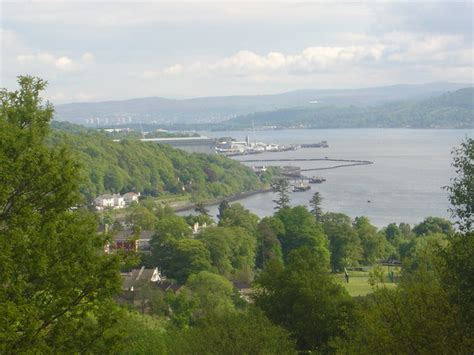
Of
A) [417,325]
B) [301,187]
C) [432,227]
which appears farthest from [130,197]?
[417,325]

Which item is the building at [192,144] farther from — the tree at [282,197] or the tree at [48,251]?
the tree at [48,251]

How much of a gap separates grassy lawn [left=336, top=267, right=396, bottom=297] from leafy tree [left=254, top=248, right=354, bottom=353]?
15.4 feet

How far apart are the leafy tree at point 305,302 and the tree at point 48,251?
4550mm

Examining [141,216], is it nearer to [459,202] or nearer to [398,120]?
[459,202]

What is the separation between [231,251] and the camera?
1655cm

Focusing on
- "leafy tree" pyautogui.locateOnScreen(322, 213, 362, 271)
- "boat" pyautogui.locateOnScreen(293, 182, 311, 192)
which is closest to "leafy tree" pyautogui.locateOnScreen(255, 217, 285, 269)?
"leafy tree" pyautogui.locateOnScreen(322, 213, 362, 271)

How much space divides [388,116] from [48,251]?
415ft

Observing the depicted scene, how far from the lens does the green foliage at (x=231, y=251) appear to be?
1597 cm

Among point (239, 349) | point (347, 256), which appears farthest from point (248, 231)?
point (239, 349)

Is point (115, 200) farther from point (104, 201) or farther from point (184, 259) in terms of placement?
point (184, 259)

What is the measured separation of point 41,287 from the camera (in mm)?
2928

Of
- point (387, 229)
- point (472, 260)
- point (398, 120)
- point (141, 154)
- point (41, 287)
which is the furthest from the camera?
point (398, 120)

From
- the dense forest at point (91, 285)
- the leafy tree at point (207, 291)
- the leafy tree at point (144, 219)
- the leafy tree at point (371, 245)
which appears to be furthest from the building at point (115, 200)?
the dense forest at point (91, 285)

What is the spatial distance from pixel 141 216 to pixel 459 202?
779 inches
